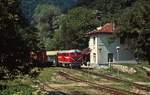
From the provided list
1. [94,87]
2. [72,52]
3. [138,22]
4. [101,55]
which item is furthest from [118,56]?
[94,87]

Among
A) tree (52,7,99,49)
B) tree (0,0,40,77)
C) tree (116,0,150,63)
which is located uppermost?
tree (52,7,99,49)

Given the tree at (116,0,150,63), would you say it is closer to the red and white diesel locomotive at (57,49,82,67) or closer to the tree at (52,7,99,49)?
the red and white diesel locomotive at (57,49,82,67)

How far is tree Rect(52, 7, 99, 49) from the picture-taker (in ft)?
364

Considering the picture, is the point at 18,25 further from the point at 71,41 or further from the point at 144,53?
the point at 71,41

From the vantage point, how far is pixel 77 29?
11200cm

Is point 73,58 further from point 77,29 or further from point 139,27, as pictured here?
point 77,29

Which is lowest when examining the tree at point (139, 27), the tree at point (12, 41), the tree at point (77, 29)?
the tree at point (12, 41)

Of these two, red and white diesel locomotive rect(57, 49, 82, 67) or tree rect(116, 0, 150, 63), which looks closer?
tree rect(116, 0, 150, 63)

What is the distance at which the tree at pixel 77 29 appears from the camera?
11081cm

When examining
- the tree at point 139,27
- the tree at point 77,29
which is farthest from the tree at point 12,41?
the tree at point 77,29

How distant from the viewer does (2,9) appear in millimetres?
29547

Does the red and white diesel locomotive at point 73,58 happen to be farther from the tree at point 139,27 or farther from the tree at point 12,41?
the tree at point 12,41

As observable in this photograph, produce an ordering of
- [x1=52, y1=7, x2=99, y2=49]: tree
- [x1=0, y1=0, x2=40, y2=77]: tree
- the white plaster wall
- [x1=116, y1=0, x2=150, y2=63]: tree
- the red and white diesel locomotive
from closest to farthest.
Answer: [x1=0, y1=0, x2=40, y2=77]: tree < [x1=116, y1=0, x2=150, y2=63]: tree < the red and white diesel locomotive < the white plaster wall < [x1=52, y1=7, x2=99, y2=49]: tree

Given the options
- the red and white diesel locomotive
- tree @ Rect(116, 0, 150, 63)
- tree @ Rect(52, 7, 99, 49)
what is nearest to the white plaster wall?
the red and white diesel locomotive
